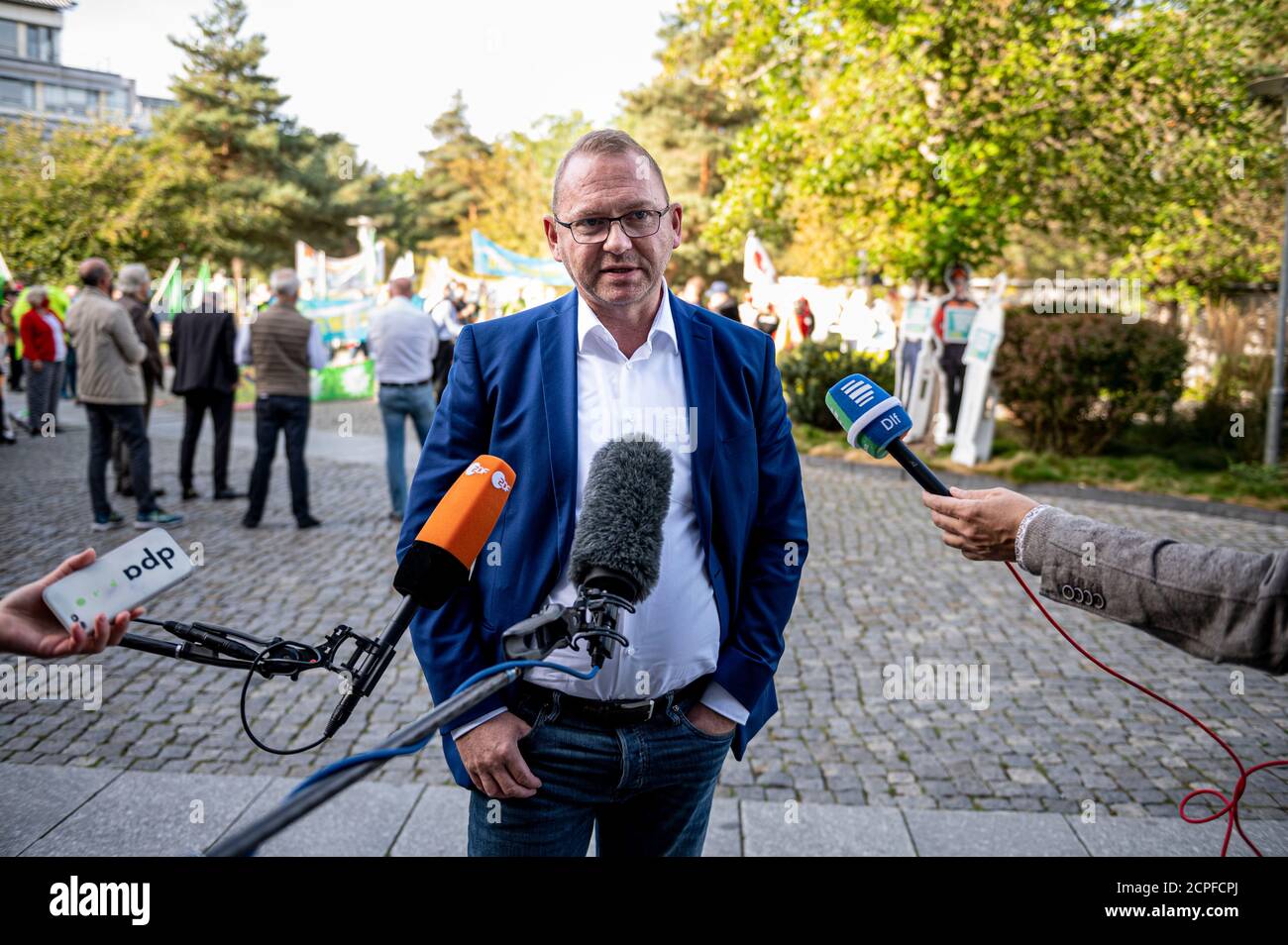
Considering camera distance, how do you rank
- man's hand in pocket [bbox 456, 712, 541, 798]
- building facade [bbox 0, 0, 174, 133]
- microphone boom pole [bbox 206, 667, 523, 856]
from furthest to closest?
building facade [bbox 0, 0, 174, 133] → man's hand in pocket [bbox 456, 712, 541, 798] → microphone boom pole [bbox 206, 667, 523, 856]

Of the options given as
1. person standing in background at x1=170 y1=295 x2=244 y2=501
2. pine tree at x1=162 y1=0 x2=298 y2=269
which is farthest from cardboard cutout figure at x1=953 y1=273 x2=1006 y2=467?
pine tree at x1=162 y1=0 x2=298 y2=269

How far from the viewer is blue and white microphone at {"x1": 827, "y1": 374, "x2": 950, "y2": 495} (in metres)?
1.96

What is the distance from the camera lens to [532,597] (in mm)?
1926

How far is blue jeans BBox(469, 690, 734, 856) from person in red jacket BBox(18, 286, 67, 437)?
1300 centimetres

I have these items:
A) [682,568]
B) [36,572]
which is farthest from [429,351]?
[682,568]

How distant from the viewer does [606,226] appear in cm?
197

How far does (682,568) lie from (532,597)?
0.32 m

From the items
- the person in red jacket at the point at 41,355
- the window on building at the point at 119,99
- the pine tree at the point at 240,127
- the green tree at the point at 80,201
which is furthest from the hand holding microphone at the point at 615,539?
the window on building at the point at 119,99

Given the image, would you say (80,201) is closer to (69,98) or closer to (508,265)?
(508,265)

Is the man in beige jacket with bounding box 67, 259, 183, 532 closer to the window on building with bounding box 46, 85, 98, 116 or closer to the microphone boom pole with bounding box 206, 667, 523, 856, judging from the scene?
the microphone boom pole with bounding box 206, 667, 523, 856

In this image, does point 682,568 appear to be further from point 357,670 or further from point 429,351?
point 429,351
